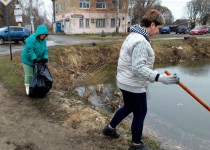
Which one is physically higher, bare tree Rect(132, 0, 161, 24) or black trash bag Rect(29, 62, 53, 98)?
bare tree Rect(132, 0, 161, 24)

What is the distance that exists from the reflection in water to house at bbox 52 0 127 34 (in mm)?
27875

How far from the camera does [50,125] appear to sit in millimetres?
4578

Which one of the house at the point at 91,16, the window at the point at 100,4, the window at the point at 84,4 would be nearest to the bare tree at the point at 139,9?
the house at the point at 91,16

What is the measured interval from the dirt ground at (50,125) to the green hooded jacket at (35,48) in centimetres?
94

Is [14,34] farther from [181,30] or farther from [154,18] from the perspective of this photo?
[181,30]

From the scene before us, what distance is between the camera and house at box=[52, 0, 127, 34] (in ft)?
123

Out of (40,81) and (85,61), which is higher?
(40,81)

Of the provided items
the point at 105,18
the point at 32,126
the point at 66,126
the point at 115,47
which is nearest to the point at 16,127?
the point at 32,126

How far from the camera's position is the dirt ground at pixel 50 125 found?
388 centimetres

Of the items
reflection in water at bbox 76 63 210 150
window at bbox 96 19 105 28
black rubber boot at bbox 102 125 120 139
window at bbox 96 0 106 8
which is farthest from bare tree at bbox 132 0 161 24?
black rubber boot at bbox 102 125 120 139

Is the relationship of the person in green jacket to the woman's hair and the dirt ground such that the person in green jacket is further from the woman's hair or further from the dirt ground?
the woman's hair

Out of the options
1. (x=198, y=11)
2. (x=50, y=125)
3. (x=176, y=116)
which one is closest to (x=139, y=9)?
(x=198, y=11)

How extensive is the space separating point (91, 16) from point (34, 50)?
33.9m

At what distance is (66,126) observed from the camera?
4.55 meters
